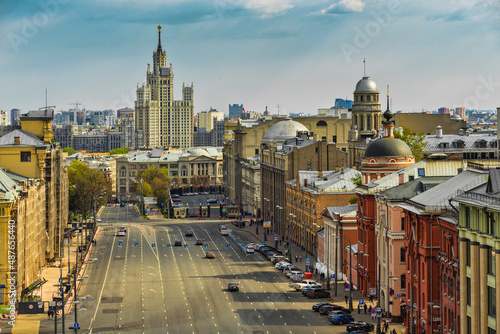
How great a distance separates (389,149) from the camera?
11194 cm

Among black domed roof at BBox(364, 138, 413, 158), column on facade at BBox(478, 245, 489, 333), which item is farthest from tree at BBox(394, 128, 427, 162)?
column on facade at BBox(478, 245, 489, 333)

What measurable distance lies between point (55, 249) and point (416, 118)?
82.0m

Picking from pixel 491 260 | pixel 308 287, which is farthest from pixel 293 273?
pixel 491 260

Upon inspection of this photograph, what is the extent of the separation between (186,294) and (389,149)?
2809cm

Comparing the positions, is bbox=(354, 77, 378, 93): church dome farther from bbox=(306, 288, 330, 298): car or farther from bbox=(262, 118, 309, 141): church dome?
bbox=(306, 288, 330, 298): car

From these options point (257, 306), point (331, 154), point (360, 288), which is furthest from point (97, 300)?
point (331, 154)

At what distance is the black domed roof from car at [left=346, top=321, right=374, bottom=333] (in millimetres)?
30674

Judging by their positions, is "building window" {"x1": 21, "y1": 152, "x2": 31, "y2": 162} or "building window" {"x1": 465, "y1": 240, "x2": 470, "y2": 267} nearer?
"building window" {"x1": 465, "y1": 240, "x2": 470, "y2": 267}

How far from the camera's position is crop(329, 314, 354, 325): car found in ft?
290

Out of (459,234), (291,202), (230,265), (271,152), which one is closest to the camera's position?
(459,234)

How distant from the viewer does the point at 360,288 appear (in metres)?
106

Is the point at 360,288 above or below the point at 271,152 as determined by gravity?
below

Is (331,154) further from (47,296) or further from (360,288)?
(47,296)

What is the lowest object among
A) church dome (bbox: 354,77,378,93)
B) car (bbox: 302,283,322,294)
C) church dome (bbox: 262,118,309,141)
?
car (bbox: 302,283,322,294)
